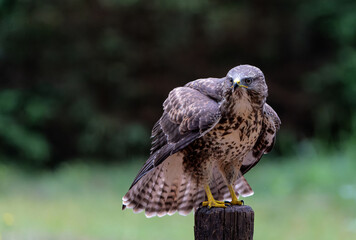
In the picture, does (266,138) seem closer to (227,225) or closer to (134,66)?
(227,225)

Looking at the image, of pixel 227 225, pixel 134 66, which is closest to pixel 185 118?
pixel 227 225

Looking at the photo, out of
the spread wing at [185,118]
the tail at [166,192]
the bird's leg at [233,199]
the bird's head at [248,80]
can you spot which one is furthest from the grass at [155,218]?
the bird's head at [248,80]

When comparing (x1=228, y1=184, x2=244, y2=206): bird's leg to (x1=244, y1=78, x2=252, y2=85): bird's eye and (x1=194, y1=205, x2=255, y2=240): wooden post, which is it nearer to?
(x1=194, y1=205, x2=255, y2=240): wooden post

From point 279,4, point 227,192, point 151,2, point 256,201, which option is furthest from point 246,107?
point 279,4

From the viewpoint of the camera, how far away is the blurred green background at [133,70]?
34.1 ft

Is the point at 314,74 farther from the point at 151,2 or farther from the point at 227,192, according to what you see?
the point at 227,192

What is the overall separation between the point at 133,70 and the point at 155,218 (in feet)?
12.4

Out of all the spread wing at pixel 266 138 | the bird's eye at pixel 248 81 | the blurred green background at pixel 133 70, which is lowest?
→ the blurred green background at pixel 133 70

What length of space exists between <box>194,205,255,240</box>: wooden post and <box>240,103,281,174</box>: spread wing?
2.38 feet

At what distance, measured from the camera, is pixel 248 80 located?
3311 mm

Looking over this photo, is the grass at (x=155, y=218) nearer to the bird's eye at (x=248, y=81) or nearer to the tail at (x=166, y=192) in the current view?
the tail at (x=166, y=192)

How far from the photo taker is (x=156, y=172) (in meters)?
4.10

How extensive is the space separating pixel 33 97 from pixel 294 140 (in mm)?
4655

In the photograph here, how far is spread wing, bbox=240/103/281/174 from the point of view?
3.81 meters
